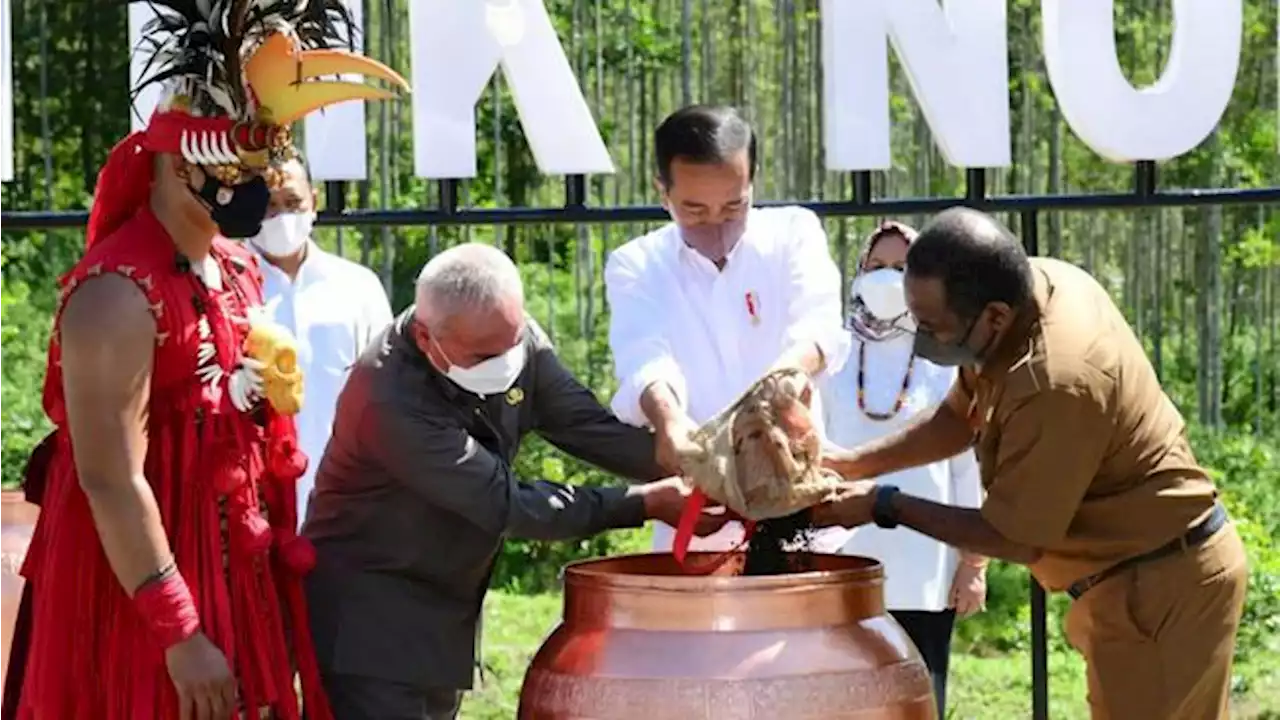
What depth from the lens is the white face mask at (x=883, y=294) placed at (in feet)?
17.4

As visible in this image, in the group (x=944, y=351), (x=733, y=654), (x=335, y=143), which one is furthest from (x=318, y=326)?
(x=733, y=654)

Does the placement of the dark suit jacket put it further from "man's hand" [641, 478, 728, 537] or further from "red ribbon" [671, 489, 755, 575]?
"red ribbon" [671, 489, 755, 575]

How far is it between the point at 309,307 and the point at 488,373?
161 centimetres

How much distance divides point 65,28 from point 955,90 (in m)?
7.17

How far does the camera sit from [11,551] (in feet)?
14.6

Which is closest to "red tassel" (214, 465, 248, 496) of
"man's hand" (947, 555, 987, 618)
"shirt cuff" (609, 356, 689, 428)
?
"shirt cuff" (609, 356, 689, 428)

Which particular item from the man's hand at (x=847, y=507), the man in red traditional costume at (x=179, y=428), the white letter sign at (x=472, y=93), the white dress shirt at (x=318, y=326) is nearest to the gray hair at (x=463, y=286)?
the man in red traditional costume at (x=179, y=428)

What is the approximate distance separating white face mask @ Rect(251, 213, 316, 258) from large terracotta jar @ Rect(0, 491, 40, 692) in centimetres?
107

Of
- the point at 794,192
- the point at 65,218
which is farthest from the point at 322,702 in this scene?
the point at 794,192

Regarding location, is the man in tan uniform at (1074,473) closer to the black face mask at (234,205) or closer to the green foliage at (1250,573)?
the black face mask at (234,205)

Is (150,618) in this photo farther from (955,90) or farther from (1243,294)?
(1243,294)

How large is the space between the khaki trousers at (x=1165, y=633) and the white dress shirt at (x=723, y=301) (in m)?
0.70

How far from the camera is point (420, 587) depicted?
3.93m

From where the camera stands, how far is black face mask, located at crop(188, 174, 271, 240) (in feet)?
12.0
